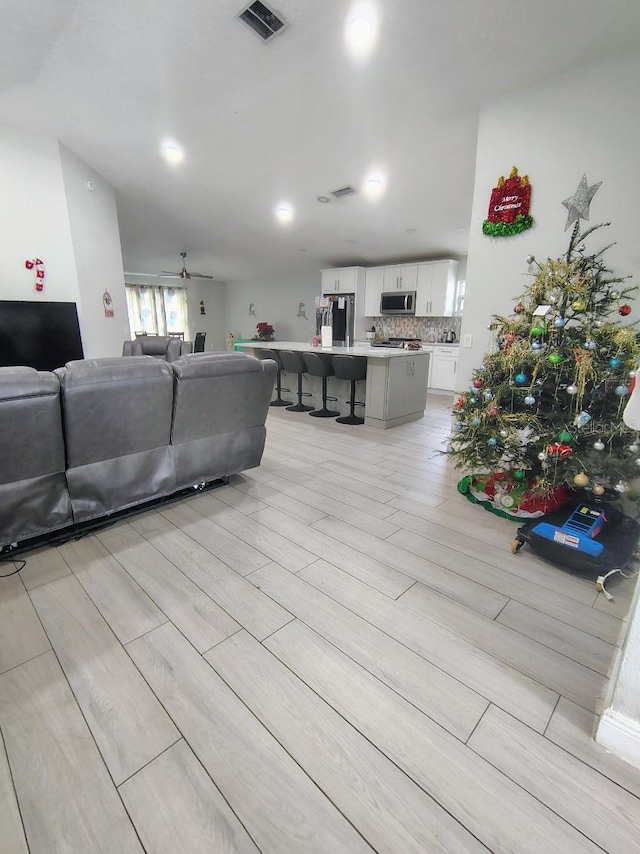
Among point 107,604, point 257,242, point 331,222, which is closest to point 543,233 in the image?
point 107,604

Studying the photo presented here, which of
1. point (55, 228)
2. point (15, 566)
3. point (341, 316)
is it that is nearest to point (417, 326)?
point (341, 316)

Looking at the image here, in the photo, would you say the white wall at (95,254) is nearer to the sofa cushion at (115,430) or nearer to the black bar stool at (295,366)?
the black bar stool at (295,366)

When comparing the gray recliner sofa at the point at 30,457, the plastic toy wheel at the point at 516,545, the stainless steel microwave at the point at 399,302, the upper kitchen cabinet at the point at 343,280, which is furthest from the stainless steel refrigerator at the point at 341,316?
the gray recliner sofa at the point at 30,457

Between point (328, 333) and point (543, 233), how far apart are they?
2.91 metres

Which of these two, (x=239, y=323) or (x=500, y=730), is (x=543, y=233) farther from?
(x=239, y=323)

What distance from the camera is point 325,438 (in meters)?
4.05

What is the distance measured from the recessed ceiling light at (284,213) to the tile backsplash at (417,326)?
9.39ft

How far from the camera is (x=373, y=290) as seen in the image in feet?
25.0

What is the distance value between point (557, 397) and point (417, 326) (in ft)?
19.1

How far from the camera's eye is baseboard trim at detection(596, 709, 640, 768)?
1038 millimetres

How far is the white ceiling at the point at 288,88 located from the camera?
2.28 m

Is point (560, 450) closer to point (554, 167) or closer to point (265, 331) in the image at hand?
point (554, 167)

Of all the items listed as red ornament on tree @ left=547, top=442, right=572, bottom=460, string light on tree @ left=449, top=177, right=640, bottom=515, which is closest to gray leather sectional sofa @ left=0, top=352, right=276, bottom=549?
string light on tree @ left=449, top=177, right=640, bottom=515

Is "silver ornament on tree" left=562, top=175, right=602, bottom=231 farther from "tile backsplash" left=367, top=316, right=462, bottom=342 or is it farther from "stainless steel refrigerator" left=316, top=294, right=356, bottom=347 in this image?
"stainless steel refrigerator" left=316, top=294, right=356, bottom=347
